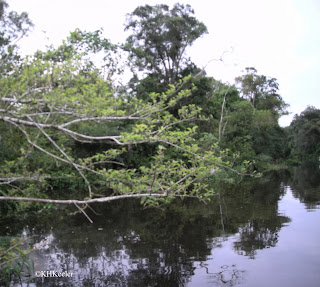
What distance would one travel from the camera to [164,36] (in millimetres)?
23703

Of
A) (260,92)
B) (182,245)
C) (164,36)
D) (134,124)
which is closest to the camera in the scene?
(182,245)

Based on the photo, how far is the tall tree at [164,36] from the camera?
23750 mm

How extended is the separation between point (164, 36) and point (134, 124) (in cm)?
1551

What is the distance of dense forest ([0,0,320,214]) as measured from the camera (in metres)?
3.23

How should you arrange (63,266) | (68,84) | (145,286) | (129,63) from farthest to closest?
1. (129,63)
2. (63,266)
3. (145,286)
4. (68,84)

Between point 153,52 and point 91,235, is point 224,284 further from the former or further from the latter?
point 153,52

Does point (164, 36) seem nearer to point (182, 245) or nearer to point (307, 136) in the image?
point (182, 245)

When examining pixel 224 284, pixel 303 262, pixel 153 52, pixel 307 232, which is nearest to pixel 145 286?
pixel 224 284

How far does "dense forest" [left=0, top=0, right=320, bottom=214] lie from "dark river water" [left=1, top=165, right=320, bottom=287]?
101 cm

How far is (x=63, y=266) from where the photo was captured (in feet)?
17.4

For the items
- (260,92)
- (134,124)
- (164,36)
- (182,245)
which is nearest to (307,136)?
(260,92)

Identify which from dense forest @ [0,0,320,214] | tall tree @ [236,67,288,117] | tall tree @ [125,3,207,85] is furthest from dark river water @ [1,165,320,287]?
tall tree @ [236,67,288,117]

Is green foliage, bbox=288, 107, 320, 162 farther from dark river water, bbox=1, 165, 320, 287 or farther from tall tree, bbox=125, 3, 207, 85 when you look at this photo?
dark river water, bbox=1, 165, 320, 287

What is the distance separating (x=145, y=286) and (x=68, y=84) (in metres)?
2.99
